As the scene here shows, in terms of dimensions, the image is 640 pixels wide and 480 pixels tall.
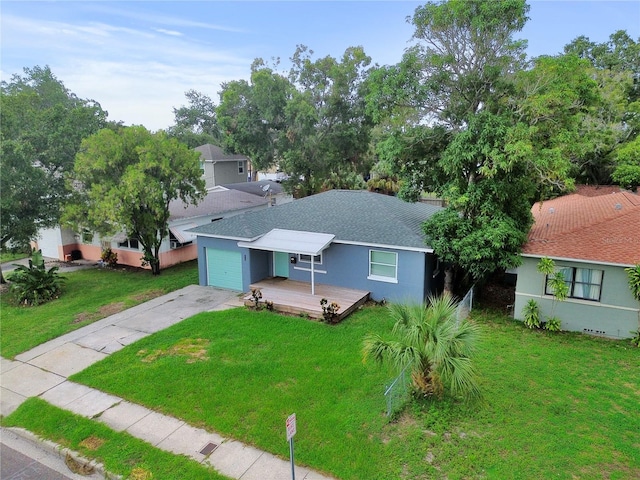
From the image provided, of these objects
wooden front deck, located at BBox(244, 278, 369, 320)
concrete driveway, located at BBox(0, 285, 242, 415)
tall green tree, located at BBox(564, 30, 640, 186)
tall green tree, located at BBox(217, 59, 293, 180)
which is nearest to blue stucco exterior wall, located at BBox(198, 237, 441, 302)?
wooden front deck, located at BBox(244, 278, 369, 320)

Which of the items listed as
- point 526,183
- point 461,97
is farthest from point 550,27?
point 526,183

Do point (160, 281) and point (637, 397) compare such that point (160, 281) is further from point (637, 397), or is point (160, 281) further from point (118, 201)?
point (637, 397)

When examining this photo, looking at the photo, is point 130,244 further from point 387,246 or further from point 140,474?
point 140,474

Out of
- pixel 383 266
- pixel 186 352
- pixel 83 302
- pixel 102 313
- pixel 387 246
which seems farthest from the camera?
pixel 83 302

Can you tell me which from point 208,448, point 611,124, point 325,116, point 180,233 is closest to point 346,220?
point 180,233

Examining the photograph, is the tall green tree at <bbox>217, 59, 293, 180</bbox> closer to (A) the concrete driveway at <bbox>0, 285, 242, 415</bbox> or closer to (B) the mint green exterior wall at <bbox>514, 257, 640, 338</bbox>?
(A) the concrete driveway at <bbox>0, 285, 242, 415</bbox>

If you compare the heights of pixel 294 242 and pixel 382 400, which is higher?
pixel 294 242
